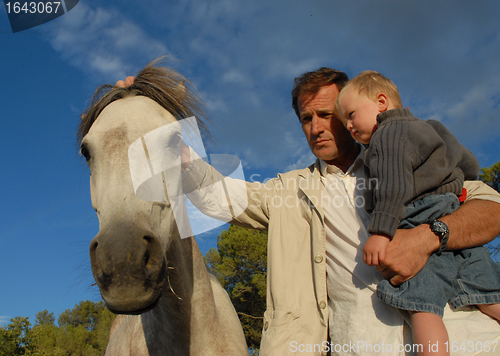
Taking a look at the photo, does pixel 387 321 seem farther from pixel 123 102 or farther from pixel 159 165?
pixel 123 102

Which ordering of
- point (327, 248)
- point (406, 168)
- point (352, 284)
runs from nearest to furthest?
point (406, 168), point (352, 284), point (327, 248)

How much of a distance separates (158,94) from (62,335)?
34.7 meters

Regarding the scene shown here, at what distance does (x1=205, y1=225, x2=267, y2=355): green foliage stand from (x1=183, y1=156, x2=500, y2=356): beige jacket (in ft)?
45.1

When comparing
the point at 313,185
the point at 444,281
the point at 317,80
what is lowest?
the point at 444,281

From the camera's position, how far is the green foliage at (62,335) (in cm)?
1633

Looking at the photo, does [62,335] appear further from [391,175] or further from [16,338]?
[391,175]

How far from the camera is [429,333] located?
1.48 meters

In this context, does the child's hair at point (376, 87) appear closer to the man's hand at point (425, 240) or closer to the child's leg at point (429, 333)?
the man's hand at point (425, 240)

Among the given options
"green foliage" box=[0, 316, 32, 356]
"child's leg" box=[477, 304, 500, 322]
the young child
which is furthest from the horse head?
"green foliage" box=[0, 316, 32, 356]

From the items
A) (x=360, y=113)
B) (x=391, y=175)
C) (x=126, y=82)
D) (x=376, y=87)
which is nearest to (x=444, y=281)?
(x=391, y=175)

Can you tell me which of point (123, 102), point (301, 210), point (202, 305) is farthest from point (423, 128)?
point (123, 102)

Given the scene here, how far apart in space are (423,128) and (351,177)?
2.18ft

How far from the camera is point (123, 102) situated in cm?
198

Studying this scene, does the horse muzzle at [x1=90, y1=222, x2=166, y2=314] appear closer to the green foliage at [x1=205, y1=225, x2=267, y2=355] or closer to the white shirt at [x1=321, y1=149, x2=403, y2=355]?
the white shirt at [x1=321, y1=149, x2=403, y2=355]
